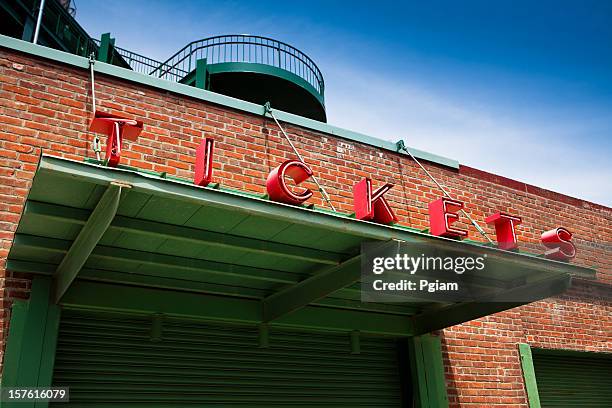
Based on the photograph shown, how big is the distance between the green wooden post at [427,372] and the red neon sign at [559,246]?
1.93 m

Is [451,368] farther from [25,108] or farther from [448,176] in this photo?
[25,108]

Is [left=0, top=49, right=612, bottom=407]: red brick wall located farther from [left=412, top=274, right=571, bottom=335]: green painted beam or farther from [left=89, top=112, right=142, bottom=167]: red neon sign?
[left=89, top=112, right=142, bottom=167]: red neon sign

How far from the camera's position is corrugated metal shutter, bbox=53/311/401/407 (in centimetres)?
567

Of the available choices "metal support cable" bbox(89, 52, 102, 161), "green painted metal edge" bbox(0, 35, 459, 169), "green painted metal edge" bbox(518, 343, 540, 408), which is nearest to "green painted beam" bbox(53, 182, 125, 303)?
"metal support cable" bbox(89, 52, 102, 161)

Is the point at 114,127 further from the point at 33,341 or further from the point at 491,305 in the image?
the point at 491,305

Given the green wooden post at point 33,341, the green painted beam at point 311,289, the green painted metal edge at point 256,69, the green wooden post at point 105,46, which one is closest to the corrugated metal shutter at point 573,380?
the green painted beam at point 311,289

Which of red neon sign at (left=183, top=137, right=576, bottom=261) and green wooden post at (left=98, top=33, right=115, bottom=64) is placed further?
green wooden post at (left=98, top=33, right=115, bottom=64)

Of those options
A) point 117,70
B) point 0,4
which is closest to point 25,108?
point 117,70

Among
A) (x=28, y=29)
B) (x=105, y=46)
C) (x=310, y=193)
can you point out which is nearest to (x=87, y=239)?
(x=310, y=193)

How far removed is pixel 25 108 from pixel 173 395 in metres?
3.22

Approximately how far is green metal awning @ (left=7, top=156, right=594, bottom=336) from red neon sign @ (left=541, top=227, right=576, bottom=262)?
0.99 ft

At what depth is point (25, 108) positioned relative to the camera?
19.8ft

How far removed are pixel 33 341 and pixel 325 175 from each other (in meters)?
3.98

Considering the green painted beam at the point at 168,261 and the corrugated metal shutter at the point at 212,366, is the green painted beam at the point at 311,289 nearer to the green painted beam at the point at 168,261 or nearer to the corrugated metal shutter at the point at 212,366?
the green painted beam at the point at 168,261
